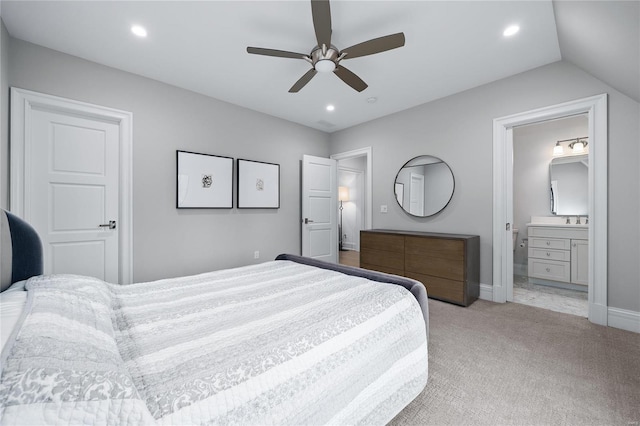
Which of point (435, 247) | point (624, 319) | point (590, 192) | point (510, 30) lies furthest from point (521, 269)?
point (510, 30)

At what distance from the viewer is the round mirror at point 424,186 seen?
145 inches

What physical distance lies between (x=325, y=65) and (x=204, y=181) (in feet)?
7.30

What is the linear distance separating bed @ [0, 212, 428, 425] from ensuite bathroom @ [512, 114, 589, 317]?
9.68 ft

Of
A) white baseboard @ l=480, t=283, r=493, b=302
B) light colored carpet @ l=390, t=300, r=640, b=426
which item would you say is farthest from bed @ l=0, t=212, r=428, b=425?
white baseboard @ l=480, t=283, r=493, b=302

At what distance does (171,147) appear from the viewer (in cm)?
332

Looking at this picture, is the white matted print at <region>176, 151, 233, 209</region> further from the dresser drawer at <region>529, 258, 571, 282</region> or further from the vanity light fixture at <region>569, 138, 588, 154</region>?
the vanity light fixture at <region>569, 138, 588, 154</region>

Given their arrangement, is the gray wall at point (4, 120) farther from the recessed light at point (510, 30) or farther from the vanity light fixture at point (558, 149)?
the vanity light fixture at point (558, 149)

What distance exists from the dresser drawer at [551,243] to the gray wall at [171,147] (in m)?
3.89

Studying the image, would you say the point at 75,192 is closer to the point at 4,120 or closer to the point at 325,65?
the point at 4,120

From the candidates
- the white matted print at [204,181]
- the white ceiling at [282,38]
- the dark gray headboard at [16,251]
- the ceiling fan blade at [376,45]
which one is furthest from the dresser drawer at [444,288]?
the dark gray headboard at [16,251]

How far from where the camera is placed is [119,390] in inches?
24.7

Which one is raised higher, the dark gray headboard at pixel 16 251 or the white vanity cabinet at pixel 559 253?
the dark gray headboard at pixel 16 251

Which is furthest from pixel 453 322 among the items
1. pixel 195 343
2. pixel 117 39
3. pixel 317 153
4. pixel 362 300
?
pixel 117 39

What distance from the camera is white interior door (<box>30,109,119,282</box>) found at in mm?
2586
